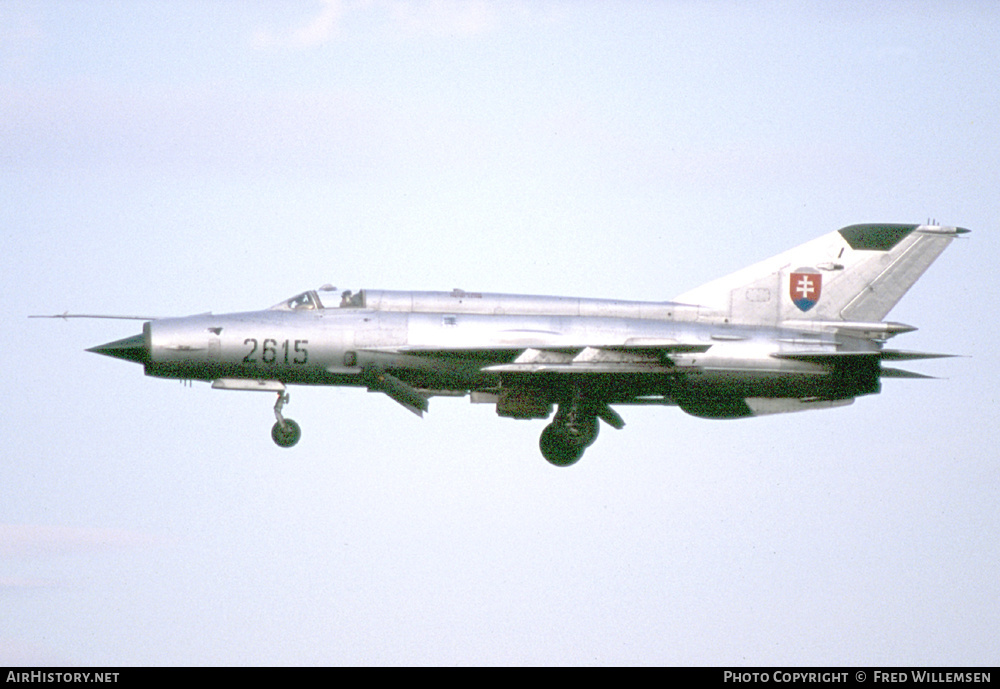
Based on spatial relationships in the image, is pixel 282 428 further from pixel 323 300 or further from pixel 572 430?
pixel 572 430

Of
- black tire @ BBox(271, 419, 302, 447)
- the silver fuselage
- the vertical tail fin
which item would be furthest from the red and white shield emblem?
black tire @ BBox(271, 419, 302, 447)

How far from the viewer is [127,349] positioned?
1001 inches

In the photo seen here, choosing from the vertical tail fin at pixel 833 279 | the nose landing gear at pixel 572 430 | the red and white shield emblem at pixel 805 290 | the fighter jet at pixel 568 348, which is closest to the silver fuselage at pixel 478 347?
the fighter jet at pixel 568 348

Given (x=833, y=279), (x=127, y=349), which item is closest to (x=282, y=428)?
(x=127, y=349)

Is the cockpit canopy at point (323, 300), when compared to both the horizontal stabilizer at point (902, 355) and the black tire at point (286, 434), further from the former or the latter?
the horizontal stabilizer at point (902, 355)

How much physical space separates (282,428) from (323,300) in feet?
7.40

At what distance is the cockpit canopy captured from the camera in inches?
1011

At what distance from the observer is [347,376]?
2530 centimetres

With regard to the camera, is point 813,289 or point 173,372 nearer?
point 173,372

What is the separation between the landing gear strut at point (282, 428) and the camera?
25.5 m

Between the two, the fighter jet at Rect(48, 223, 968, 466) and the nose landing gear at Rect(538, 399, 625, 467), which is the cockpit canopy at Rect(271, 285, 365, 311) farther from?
the nose landing gear at Rect(538, 399, 625, 467)

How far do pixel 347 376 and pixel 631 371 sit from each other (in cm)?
469
